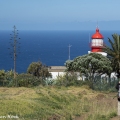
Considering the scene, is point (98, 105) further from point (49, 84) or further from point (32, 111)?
point (49, 84)

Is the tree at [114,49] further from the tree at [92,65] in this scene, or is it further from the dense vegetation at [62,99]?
the tree at [92,65]

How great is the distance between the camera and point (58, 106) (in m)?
15.7

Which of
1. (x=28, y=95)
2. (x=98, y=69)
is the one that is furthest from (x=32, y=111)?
(x=98, y=69)

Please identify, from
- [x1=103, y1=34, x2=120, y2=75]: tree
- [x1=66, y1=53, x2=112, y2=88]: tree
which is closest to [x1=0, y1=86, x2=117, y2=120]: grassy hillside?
[x1=103, y1=34, x2=120, y2=75]: tree

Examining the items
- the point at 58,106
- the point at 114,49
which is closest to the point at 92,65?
the point at 58,106

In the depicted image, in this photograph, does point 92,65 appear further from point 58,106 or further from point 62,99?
point 58,106

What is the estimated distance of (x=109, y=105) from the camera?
16.9 meters

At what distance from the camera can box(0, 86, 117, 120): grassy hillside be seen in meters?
13.2

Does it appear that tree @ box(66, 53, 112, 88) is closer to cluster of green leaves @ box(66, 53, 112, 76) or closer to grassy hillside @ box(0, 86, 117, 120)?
cluster of green leaves @ box(66, 53, 112, 76)

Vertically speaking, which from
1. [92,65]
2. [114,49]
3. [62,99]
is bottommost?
[62,99]

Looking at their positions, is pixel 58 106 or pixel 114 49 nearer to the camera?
pixel 114 49

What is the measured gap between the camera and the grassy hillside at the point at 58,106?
1319cm

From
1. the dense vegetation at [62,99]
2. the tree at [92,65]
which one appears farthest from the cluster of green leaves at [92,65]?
the dense vegetation at [62,99]

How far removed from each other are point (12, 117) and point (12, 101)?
235cm
